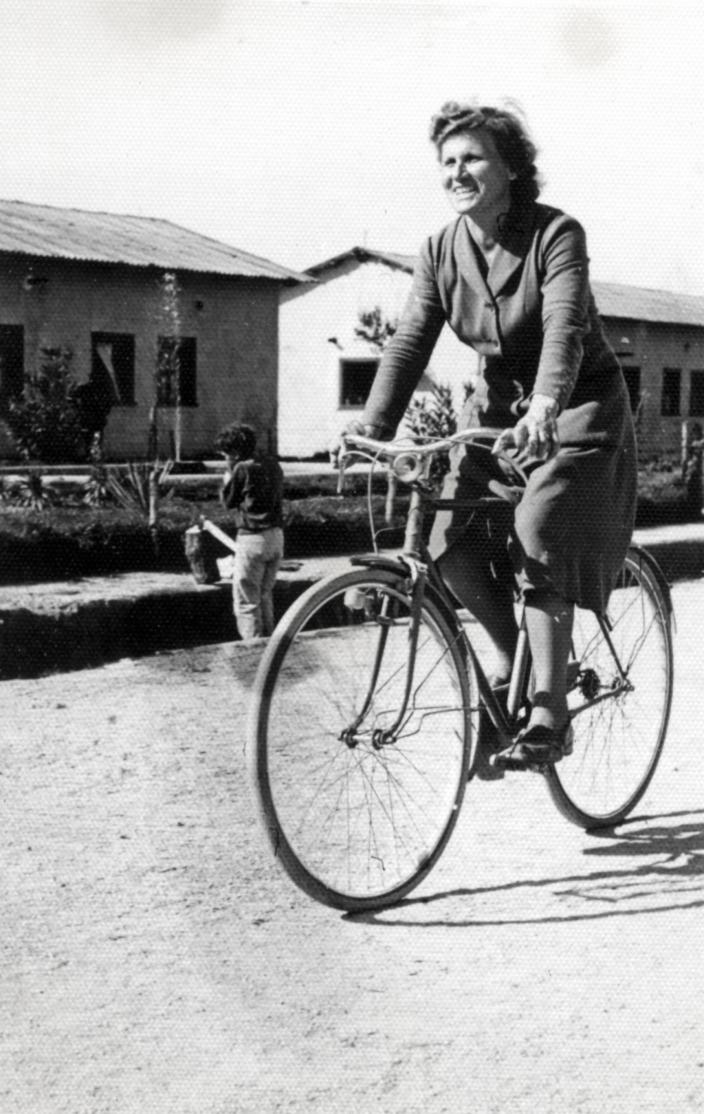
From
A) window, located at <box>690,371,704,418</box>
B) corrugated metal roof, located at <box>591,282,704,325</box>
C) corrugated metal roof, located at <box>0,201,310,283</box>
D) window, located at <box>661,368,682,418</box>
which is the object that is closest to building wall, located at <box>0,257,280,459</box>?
corrugated metal roof, located at <box>0,201,310,283</box>

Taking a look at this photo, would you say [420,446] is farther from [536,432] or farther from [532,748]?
[532,748]

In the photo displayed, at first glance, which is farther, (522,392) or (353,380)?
(353,380)

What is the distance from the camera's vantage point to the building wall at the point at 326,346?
3416 cm

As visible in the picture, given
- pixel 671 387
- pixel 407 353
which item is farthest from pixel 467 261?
pixel 671 387

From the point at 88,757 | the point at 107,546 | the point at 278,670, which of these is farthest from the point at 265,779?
the point at 107,546

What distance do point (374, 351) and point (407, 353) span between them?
30.2m

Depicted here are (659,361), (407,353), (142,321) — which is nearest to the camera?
(407,353)

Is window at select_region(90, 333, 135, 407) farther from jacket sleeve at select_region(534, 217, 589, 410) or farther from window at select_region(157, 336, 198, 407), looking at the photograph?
jacket sleeve at select_region(534, 217, 589, 410)

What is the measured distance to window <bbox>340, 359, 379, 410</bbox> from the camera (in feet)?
115

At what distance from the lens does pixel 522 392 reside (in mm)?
3693

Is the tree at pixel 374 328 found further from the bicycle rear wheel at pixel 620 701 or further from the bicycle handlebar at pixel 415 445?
the bicycle handlebar at pixel 415 445

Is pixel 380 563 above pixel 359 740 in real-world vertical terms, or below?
above

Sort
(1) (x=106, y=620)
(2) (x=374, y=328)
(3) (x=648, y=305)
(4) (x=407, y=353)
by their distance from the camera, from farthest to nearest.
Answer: (2) (x=374, y=328)
(3) (x=648, y=305)
(1) (x=106, y=620)
(4) (x=407, y=353)

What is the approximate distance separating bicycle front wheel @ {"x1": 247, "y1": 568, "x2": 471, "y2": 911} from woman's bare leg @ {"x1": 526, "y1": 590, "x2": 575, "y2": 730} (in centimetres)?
20
